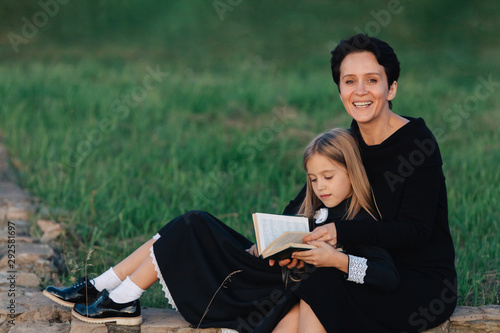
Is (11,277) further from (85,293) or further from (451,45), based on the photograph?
(451,45)

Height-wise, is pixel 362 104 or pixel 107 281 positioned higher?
Result: pixel 362 104

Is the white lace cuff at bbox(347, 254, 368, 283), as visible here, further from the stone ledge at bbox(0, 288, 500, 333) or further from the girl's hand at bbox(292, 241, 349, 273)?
the stone ledge at bbox(0, 288, 500, 333)

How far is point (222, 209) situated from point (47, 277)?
66.9 inches

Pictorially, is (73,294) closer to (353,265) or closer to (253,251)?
(253,251)

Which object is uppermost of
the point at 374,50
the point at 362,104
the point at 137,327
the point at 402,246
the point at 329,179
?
the point at 374,50

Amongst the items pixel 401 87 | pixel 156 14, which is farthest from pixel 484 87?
pixel 156 14

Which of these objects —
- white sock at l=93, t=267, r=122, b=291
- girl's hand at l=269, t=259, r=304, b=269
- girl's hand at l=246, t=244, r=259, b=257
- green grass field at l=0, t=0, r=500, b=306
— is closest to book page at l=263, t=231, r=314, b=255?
girl's hand at l=269, t=259, r=304, b=269

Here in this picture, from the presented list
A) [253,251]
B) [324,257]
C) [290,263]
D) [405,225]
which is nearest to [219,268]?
[253,251]

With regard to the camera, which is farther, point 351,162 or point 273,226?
point 351,162

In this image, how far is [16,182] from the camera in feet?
21.1

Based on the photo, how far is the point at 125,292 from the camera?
363 cm

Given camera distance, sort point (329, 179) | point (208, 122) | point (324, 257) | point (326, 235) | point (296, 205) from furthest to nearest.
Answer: point (208, 122) < point (296, 205) < point (329, 179) < point (326, 235) < point (324, 257)

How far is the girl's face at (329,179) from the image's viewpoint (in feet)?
11.7

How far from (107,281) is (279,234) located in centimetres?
98
